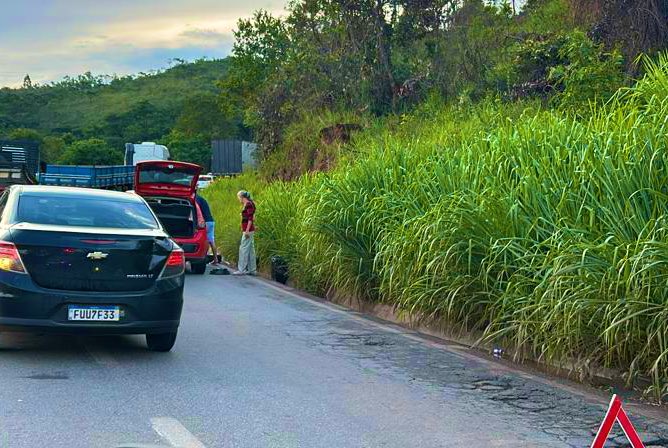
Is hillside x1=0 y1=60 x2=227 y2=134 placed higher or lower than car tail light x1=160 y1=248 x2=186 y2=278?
higher

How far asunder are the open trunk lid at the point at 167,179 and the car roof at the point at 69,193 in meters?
9.35

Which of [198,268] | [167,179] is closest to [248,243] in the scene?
[198,268]

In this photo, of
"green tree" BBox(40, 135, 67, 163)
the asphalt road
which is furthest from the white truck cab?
the asphalt road

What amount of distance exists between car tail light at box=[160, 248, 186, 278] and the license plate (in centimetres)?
61

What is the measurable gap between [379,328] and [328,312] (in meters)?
1.73

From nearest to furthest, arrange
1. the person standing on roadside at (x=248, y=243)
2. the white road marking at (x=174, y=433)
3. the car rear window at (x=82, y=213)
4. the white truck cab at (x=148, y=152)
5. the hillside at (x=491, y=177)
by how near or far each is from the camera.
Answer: the white road marking at (x=174, y=433)
the hillside at (x=491, y=177)
the car rear window at (x=82, y=213)
the person standing on roadside at (x=248, y=243)
the white truck cab at (x=148, y=152)

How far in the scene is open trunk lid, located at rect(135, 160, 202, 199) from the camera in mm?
19656

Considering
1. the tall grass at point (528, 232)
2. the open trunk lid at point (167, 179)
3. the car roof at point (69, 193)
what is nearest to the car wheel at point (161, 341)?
the car roof at point (69, 193)

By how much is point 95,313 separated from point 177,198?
1119 cm

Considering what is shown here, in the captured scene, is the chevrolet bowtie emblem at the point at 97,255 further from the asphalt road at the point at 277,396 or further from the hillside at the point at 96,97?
the hillside at the point at 96,97

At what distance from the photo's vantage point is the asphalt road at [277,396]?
6234 millimetres

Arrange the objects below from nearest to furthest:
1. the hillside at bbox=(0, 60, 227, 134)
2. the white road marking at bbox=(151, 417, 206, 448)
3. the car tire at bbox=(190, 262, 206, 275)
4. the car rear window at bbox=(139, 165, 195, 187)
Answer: the white road marking at bbox=(151, 417, 206, 448)
the car tire at bbox=(190, 262, 206, 275)
the car rear window at bbox=(139, 165, 195, 187)
the hillside at bbox=(0, 60, 227, 134)

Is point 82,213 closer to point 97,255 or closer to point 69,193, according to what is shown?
point 69,193

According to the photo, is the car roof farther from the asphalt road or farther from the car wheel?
the car wheel
